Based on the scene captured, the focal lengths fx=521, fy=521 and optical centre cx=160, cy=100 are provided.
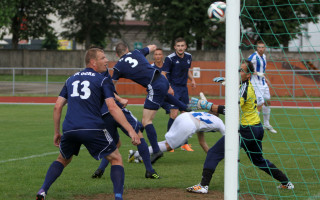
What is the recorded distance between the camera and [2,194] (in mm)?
6559

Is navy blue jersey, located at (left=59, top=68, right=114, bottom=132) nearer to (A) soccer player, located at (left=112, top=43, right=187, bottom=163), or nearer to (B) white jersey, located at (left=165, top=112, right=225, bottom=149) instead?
(B) white jersey, located at (left=165, top=112, right=225, bottom=149)

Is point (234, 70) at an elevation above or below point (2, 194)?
above

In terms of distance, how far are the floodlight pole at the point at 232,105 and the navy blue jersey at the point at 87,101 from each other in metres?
1.29

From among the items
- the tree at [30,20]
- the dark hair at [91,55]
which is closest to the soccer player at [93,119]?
the dark hair at [91,55]

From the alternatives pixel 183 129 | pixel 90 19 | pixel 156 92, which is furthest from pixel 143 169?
pixel 90 19

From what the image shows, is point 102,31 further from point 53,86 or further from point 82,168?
point 82,168

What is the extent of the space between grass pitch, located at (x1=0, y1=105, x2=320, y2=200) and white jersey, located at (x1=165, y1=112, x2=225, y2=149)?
0.52 meters

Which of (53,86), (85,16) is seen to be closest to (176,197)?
(53,86)

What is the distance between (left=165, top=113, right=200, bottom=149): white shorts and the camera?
26.7 ft

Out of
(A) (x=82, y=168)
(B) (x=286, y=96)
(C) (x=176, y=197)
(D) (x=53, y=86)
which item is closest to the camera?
(C) (x=176, y=197)

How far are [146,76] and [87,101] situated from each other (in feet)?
10.7

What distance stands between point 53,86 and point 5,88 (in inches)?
106

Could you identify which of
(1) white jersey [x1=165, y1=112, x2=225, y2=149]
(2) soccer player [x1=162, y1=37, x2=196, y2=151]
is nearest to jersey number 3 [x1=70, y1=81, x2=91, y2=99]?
(1) white jersey [x1=165, y1=112, x2=225, y2=149]

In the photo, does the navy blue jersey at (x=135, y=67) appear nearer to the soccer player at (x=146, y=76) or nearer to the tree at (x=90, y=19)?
the soccer player at (x=146, y=76)
